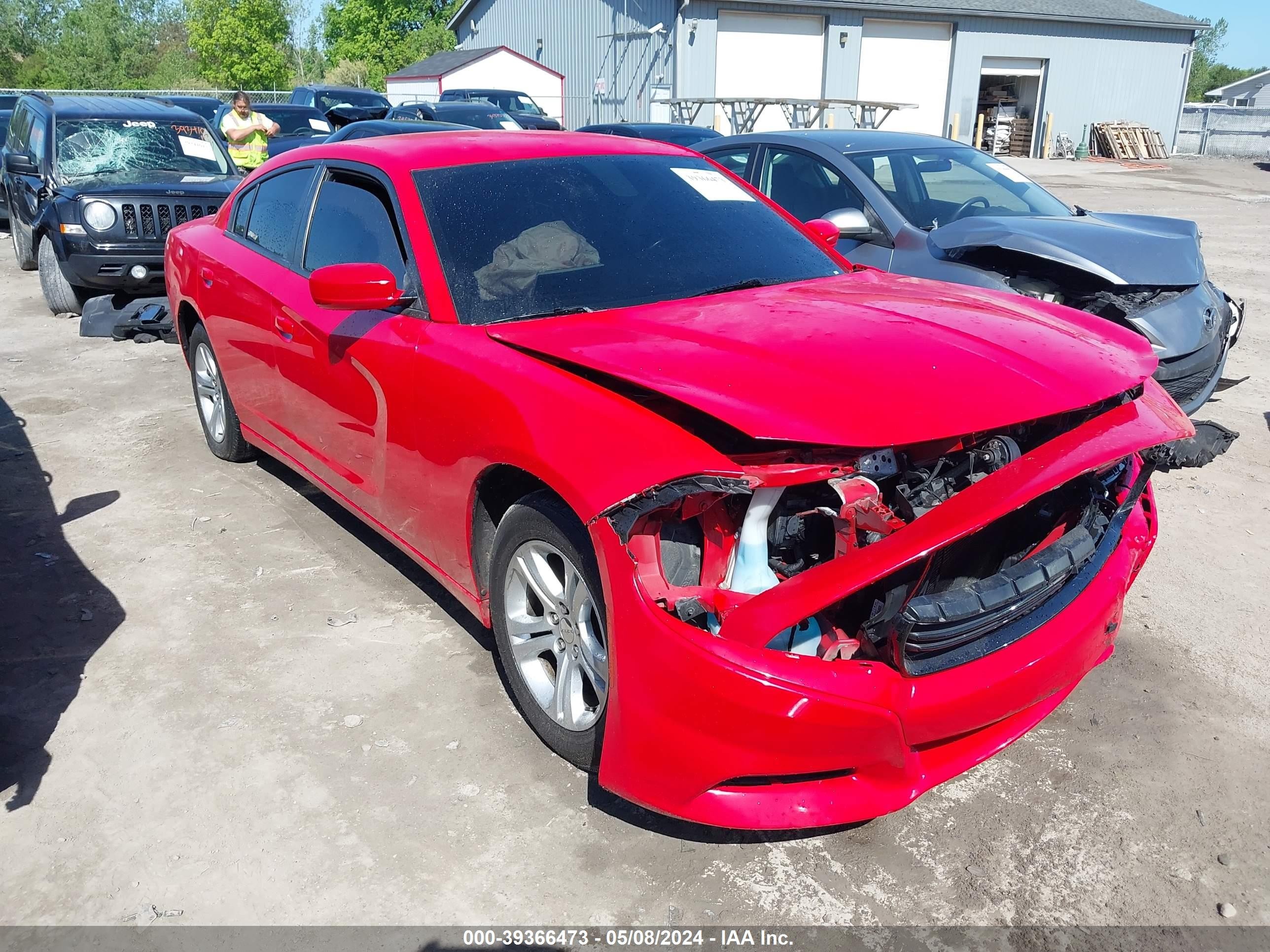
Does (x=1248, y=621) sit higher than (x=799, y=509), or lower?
lower

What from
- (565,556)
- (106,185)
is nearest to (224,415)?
(565,556)

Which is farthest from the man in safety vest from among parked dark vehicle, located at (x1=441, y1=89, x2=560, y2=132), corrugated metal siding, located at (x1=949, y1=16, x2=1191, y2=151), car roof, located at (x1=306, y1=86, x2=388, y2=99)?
corrugated metal siding, located at (x1=949, y1=16, x2=1191, y2=151)

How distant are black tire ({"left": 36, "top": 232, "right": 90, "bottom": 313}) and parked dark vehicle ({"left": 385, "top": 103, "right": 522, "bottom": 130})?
821cm

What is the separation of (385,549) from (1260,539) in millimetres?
3897

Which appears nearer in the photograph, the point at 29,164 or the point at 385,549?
the point at 385,549

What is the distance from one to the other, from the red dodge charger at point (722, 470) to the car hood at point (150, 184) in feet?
19.6

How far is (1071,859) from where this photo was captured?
263 centimetres

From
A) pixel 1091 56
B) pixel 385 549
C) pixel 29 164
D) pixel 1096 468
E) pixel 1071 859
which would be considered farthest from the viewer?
pixel 1091 56

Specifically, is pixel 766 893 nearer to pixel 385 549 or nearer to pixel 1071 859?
pixel 1071 859

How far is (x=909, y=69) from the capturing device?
97.1 ft

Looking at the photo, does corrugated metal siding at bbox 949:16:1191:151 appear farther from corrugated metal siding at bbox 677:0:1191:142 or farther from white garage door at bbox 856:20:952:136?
white garage door at bbox 856:20:952:136

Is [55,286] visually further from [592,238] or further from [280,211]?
[592,238]

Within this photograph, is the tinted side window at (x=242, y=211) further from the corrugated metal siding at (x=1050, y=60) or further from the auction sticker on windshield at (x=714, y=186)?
the corrugated metal siding at (x=1050, y=60)

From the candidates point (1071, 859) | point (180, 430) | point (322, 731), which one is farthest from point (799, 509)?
point (180, 430)
